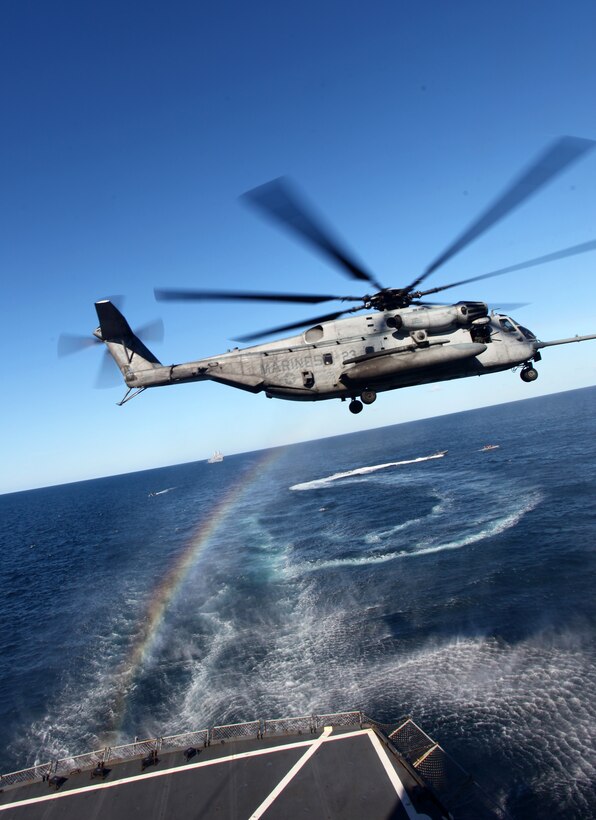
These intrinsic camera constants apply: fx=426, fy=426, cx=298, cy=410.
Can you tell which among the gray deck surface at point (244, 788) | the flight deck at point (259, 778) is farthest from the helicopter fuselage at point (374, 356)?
the gray deck surface at point (244, 788)

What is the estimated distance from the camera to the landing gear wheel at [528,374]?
19.0m

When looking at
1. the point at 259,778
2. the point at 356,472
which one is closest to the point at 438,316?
the point at 259,778

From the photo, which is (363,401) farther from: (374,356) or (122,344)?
(122,344)

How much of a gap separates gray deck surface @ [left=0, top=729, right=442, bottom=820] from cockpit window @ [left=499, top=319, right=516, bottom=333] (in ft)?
70.4

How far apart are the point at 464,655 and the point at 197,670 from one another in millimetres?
20143

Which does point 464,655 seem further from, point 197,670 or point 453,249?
point 453,249

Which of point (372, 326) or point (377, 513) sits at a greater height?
point (372, 326)

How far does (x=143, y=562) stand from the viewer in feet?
209

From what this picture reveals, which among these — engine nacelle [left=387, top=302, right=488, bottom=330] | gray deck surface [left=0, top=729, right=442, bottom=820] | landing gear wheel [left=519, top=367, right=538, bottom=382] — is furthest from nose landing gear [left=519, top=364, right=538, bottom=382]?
gray deck surface [left=0, top=729, right=442, bottom=820]

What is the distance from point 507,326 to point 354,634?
91.5 ft

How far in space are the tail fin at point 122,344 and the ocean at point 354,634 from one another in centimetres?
2345

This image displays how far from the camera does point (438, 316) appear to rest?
17281 millimetres

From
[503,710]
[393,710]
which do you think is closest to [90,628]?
[393,710]

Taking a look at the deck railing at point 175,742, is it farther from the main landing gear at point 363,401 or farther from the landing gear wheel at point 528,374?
the landing gear wheel at point 528,374
